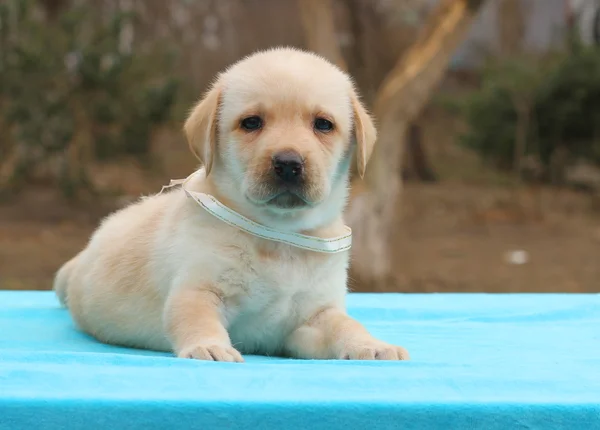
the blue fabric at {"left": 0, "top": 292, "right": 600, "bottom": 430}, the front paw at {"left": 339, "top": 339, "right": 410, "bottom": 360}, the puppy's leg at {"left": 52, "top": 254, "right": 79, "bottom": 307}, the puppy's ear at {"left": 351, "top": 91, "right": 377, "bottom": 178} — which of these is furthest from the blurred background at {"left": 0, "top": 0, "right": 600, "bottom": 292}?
the blue fabric at {"left": 0, "top": 292, "right": 600, "bottom": 430}

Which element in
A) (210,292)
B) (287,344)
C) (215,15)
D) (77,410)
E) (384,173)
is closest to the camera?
(77,410)

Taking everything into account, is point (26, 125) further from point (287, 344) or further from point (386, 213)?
point (287, 344)

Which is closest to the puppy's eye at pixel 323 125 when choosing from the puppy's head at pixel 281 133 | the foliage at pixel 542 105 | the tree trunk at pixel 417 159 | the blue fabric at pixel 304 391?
the puppy's head at pixel 281 133

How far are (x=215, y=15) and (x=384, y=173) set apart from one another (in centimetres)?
337

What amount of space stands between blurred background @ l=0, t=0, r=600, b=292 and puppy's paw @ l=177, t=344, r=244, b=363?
3.30 m

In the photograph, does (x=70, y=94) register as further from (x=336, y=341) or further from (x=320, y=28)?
(x=336, y=341)

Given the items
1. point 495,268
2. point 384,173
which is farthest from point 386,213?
point 495,268

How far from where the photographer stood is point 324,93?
1883 mm

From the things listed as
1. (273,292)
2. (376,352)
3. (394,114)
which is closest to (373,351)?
(376,352)

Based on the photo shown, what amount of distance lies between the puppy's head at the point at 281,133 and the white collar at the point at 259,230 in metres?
0.04

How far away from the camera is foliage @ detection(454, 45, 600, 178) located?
7891 millimetres

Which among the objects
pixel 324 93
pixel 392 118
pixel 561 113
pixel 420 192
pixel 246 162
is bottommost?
pixel 420 192

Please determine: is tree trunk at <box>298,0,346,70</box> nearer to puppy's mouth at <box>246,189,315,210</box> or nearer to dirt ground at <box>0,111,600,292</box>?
dirt ground at <box>0,111,600,292</box>

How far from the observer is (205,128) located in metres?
1.93
